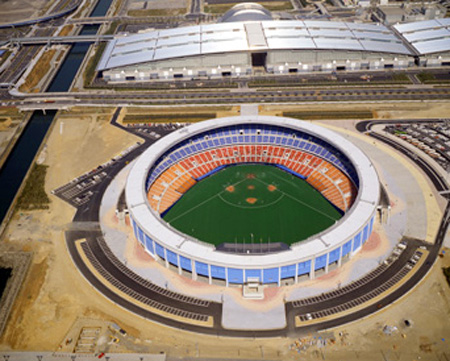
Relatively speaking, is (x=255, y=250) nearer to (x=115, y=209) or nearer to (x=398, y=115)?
(x=115, y=209)

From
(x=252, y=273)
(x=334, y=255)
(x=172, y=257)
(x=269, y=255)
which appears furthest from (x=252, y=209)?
(x=172, y=257)

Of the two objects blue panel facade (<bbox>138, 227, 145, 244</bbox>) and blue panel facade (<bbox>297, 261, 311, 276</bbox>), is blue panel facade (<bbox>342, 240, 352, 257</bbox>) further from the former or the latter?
blue panel facade (<bbox>138, 227, 145, 244</bbox>)

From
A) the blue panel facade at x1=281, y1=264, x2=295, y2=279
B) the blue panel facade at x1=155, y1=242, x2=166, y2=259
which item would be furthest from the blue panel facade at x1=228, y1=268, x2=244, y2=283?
the blue panel facade at x1=155, y1=242, x2=166, y2=259

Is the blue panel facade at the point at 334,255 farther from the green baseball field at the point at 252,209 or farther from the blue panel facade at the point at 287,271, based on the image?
the green baseball field at the point at 252,209

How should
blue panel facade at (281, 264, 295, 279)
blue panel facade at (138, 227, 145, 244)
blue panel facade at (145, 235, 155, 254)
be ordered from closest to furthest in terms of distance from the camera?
1. blue panel facade at (281, 264, 295, 279)
2. blue panel facade at (145, 235, 155, 254)
3. blue panel facade at (138, 227, 145, 244)

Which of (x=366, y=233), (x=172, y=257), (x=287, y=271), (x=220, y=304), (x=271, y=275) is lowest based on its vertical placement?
(x=220, y=304)

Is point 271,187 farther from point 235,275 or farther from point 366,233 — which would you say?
point 235,275

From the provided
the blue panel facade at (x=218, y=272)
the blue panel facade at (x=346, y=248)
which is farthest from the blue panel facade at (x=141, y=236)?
the blue panel facade at (x=346, y=248)
